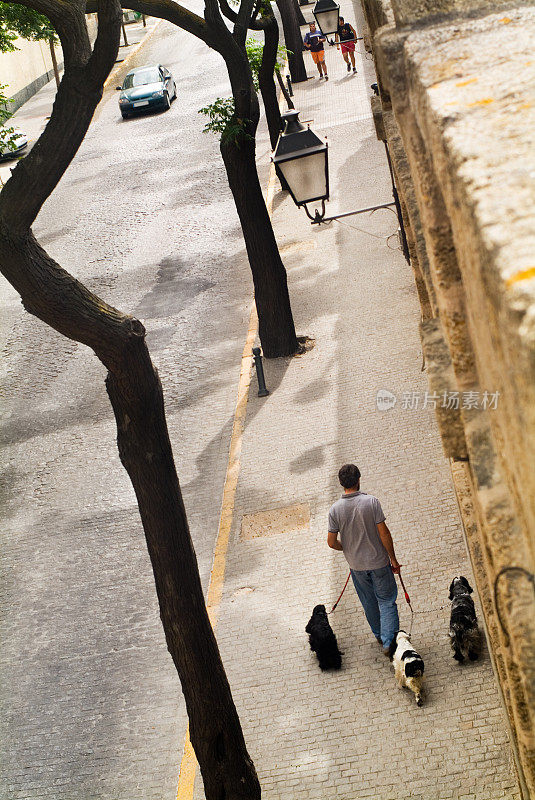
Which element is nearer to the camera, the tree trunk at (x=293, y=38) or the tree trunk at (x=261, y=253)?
the tree trunk at (x=261, y=253)

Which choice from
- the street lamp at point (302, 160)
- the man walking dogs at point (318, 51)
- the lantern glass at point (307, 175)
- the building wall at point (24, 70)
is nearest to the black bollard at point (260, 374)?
the lantern glass at point (307, 175)

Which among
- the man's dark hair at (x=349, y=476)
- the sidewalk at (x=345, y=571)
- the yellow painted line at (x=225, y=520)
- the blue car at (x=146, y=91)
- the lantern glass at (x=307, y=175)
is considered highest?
the lantern glass at (x=307, y=175)

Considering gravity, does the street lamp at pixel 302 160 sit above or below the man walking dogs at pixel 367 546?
above

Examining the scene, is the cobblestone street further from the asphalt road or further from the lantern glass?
the lantern glass

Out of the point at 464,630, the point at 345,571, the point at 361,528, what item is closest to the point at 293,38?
the point at 345,571

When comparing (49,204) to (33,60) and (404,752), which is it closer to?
(33,60)

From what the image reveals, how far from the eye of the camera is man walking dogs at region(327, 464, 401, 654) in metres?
8.46

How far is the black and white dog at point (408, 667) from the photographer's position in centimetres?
804

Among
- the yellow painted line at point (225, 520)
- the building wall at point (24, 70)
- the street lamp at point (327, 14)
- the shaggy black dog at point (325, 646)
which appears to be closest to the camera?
the yellow painted line at point (225, 520)

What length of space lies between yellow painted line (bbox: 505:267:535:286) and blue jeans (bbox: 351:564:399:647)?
289 inches

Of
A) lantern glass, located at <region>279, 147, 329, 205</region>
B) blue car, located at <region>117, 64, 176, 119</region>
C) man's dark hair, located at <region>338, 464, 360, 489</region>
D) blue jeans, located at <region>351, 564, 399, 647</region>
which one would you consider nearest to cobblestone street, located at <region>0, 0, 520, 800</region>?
blue jeans, located at <region>351, 564, 399, 647</region>

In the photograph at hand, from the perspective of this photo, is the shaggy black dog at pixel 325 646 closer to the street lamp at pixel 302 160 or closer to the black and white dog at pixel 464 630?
the black and white dog at pixel 464 630

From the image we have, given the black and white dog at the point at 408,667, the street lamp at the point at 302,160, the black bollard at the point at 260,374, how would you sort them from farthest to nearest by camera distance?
the black bollard at the point at 260,374 < the street lamp at the point at 302,160 < the black and white dog at the point at 408,667

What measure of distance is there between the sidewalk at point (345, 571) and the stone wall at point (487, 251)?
16.9ft
